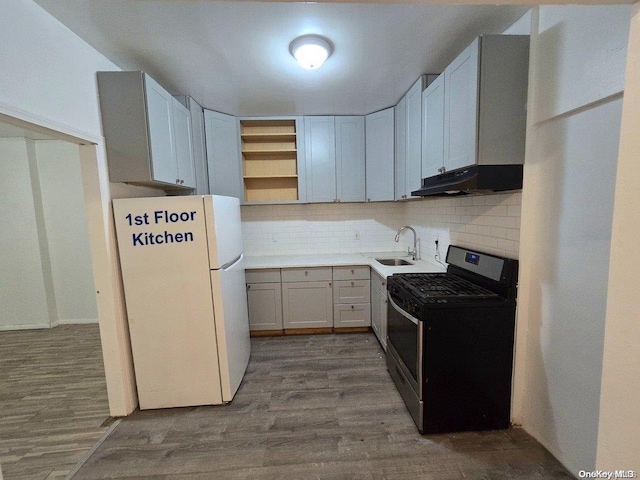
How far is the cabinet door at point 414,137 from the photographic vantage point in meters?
2.37

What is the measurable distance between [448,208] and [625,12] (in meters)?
1.59

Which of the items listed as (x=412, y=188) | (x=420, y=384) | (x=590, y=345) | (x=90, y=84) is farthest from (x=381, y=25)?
(x=420, y=384)

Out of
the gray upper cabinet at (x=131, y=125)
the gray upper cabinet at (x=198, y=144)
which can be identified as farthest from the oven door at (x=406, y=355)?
the gray upper cabinet at (x=198, y=144)

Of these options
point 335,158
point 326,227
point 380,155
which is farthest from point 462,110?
point 326,227

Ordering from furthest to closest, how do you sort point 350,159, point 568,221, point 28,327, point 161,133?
point 28,327 < point 350,159 < point 161,133 < point 568,221

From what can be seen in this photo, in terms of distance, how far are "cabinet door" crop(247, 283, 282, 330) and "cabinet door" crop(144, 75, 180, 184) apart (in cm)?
140

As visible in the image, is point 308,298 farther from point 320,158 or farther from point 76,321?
point 76,321

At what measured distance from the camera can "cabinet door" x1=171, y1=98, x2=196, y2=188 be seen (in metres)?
2.35

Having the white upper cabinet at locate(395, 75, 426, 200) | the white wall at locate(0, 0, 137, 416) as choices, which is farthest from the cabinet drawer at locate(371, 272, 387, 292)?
the white wall at locate(0, 0, 137, 416)

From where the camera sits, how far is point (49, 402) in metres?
2.15

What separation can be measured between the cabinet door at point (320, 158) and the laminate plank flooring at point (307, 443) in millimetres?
2025

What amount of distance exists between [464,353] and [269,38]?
2.31 meters

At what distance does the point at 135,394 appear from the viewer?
2.10m
